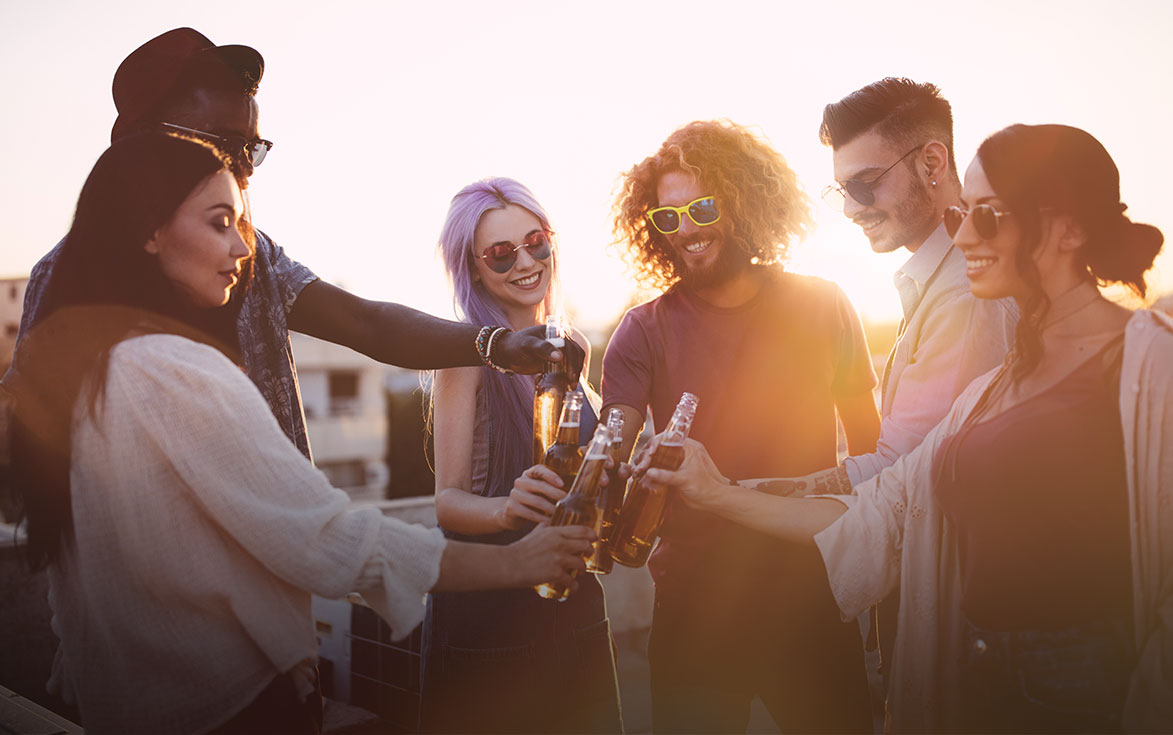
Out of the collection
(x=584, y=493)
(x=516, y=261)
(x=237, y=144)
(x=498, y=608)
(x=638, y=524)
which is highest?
(x=237, y=144)

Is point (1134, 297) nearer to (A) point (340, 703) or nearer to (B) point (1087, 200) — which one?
(B) point (1087, 200)

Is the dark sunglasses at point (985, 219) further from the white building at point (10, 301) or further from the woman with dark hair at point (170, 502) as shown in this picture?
the white building at point (10, 301)

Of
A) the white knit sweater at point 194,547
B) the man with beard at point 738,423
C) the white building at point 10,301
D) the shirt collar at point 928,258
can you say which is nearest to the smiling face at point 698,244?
the man with beard at point 738,423

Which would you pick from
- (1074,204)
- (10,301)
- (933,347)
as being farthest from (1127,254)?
(10,301)

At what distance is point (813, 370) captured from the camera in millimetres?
3033

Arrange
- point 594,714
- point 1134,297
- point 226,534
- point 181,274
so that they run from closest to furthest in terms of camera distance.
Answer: point 226,534 → point 181,274 → point 1134,297 → point 594,714

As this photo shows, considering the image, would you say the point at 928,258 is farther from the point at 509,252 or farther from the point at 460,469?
the point at 460,469

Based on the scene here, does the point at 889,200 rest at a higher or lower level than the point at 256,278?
higher

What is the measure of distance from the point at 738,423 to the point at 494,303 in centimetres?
103

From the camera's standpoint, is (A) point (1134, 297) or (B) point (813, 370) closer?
(A) point (1134, 297)

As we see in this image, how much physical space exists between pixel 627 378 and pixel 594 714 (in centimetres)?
120

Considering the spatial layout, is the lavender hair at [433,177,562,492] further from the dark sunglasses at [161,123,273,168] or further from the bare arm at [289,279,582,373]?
the dark sunglasses at [161,123,273,168]

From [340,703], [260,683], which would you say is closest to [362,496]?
[340,703]

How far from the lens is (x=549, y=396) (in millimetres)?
2674
